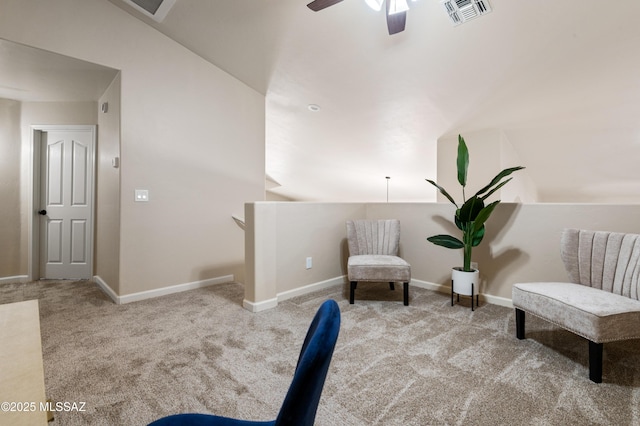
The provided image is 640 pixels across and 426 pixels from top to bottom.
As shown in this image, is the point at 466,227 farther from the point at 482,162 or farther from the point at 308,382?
the point at 308,382

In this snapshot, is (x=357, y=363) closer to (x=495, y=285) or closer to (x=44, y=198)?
(x=495, y=285)

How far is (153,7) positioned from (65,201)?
A: 2772mm

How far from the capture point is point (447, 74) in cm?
325

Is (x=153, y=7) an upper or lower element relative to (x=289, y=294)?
upper

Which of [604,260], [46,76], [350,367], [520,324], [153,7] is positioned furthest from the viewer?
[46,76]

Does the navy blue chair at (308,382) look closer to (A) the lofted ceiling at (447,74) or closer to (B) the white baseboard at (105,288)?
(A) the lofted ceiling at (447,74)

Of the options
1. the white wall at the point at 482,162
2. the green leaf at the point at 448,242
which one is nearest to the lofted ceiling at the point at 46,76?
the green leaf at the point at 448,242

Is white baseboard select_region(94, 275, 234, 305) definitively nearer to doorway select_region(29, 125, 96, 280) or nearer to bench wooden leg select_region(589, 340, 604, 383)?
doorway select_region(29, 125, 96, 280)

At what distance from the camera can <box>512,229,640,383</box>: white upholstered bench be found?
65.4 inches

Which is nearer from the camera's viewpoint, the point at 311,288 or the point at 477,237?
the point at 477,237

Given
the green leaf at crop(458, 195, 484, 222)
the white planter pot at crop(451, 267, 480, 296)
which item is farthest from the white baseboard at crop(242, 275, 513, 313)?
the green leaf at crop(458, 195, 484, 222)

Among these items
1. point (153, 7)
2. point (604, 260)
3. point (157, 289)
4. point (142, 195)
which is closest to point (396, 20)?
point (604, 260)

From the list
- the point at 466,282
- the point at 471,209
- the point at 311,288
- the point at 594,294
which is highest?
the point at 471,209

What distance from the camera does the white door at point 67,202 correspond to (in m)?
3.96
